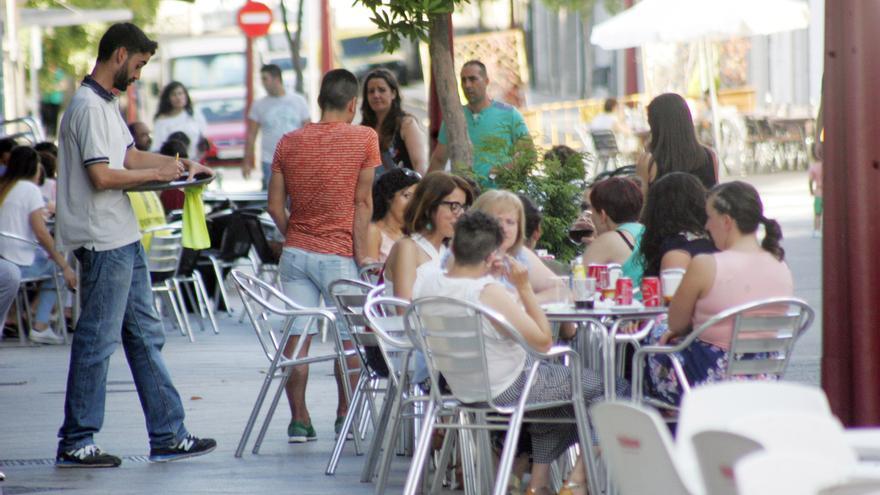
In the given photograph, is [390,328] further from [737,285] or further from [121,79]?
[121,79]

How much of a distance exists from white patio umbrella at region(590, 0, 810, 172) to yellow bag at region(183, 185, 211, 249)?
43.6ft

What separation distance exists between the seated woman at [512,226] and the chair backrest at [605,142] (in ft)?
64.5

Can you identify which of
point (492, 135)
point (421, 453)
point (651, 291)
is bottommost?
point (421, 453)

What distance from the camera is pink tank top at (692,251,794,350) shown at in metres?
6.35

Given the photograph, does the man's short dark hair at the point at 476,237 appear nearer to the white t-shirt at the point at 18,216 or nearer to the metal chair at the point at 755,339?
the metal chair at the point at 755,339

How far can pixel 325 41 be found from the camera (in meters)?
28.1

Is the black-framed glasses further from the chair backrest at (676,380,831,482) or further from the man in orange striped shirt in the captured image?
the chair backrest at (676,380,831,482)

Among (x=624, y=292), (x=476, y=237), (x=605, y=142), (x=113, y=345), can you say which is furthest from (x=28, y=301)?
(x=605, y=142)

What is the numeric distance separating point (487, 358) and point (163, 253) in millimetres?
6954

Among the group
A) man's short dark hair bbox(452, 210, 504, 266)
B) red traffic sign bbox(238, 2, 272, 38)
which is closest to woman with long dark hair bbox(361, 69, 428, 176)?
man's short dark hair bbox(452, 210, 504, 266)

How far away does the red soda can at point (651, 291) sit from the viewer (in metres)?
6.72

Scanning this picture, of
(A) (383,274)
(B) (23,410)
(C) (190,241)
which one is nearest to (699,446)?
(A) (383,274)

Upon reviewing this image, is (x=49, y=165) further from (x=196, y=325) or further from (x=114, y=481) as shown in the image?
(x=114, y=481)

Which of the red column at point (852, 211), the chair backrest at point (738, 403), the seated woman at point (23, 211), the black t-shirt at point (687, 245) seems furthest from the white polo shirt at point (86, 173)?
the seated woman at point (23, 211)
